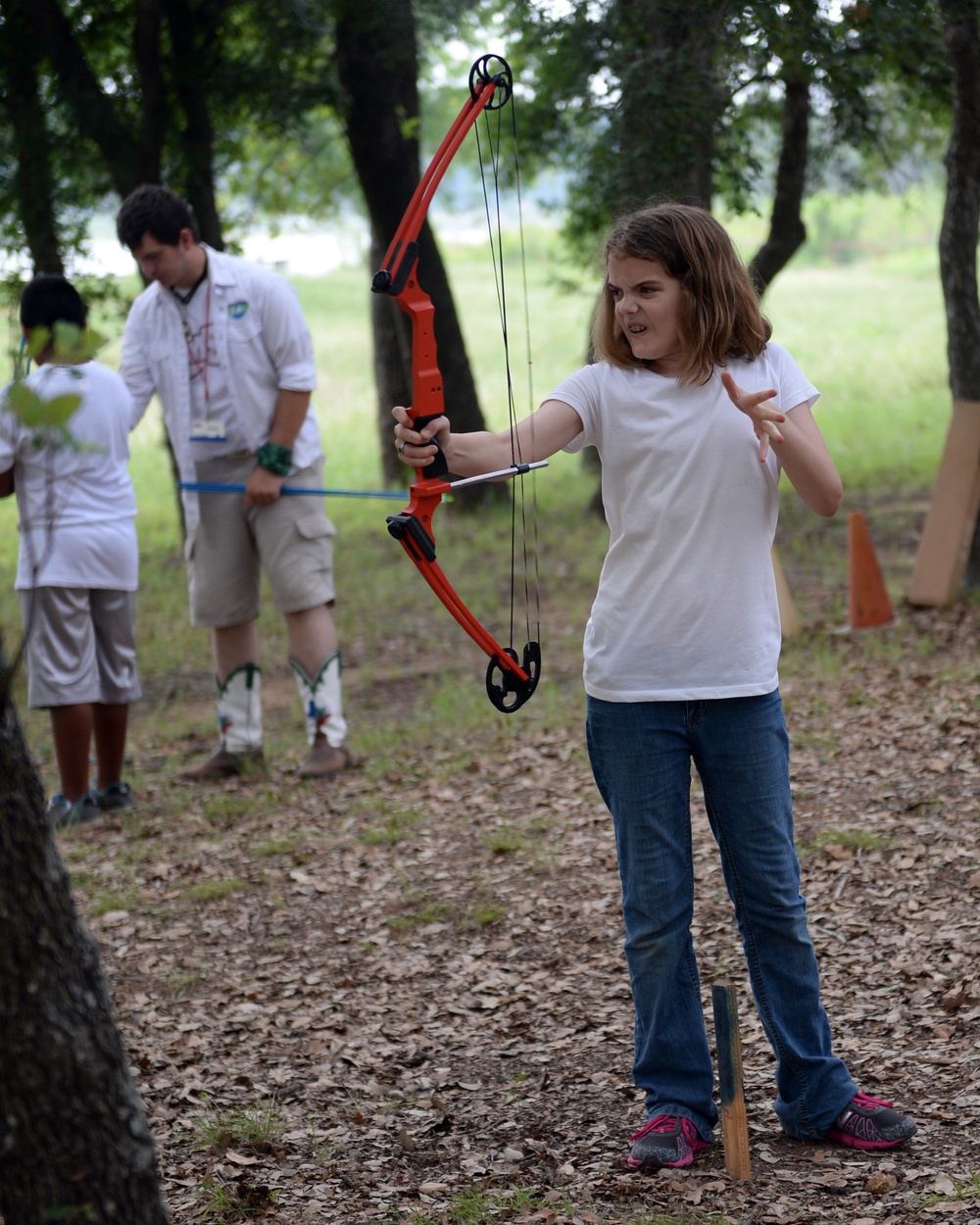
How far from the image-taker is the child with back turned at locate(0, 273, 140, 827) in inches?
193

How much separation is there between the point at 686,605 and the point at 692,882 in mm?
541

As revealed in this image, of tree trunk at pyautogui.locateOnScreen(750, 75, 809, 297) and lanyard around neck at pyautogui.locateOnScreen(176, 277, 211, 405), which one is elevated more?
tree trunk at pyautogui.locateOnScreen(750, 75, 809, 297)

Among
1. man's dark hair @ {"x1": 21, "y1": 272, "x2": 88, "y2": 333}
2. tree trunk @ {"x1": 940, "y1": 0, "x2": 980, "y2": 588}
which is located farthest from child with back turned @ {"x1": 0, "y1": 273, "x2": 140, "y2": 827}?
tree trunk @ {"x1": 940, "y1": 0, "x2": 980, "y2": 588}

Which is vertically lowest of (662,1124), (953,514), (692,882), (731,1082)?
(662,1124)

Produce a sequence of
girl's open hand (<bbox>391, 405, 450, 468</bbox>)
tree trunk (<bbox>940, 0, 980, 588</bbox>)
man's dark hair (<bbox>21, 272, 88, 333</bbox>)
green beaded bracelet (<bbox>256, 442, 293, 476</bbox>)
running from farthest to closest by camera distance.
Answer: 1. tree trunk (<bbox>940, 0, 980, 588</bbox>)
2. green beaded bracelet (<bbox>256, 442, 293, 476</bbox>)
3. man's dark hair (<bbox>21, 272, 88, 333</bbox>)
4. girl's open hand (<bbox>391, 405, 450, 468</bbox>)

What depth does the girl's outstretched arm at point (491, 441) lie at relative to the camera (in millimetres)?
2602

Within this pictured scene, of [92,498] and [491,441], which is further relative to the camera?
[92,498]

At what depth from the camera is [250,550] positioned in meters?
5.56

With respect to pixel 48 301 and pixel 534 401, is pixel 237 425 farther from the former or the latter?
pixel 534 401

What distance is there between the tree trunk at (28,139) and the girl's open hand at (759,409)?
25.8ft

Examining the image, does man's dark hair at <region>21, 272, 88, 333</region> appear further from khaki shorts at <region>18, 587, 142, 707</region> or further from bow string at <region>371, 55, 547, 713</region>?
bow string at <region>371, 55, 547, 713</region>

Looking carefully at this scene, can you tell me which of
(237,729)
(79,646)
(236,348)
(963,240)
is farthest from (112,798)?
(963,240)

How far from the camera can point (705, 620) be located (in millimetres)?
2572

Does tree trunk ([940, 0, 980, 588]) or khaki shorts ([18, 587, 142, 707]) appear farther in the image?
tree trunk ([940, 0, 980, 588])
